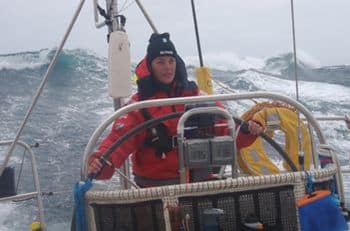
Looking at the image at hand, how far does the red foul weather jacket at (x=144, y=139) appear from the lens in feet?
8.45

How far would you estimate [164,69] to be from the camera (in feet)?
9.39

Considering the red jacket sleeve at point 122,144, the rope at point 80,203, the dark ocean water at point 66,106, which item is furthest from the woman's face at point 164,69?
the dark ocean water at point 66,106

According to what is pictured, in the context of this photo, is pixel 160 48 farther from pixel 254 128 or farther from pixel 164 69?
pixel 254 128

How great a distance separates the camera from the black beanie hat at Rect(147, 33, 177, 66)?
2.88m

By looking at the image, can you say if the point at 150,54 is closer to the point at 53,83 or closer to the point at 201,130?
the point at 201,130

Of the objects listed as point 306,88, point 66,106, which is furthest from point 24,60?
point 306,88

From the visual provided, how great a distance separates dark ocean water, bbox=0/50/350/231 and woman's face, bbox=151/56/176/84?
3.24 meters

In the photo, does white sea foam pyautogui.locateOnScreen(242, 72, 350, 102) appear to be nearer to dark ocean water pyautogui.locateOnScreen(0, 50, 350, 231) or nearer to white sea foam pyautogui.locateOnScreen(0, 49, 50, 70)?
dark ocean water pyautogui.locateOnScreen(0, 50, 350, 231)

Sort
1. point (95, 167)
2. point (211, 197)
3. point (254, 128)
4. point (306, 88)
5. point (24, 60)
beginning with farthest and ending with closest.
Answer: point (24, 60), point (306, 88), point (254, 128), point (95, 167), point (211, 197)

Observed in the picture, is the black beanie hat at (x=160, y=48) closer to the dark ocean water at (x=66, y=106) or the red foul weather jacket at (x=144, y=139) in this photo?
the red foul weather jacket at (x=144, y=139)

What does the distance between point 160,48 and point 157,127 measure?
50cm

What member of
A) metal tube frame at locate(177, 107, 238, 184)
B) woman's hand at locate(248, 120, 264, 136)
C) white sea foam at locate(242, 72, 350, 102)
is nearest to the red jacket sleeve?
metal tube frame at locate(177, 107, 238, 184)

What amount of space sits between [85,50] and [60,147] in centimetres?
988

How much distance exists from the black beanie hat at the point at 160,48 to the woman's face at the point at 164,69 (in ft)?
0.08
